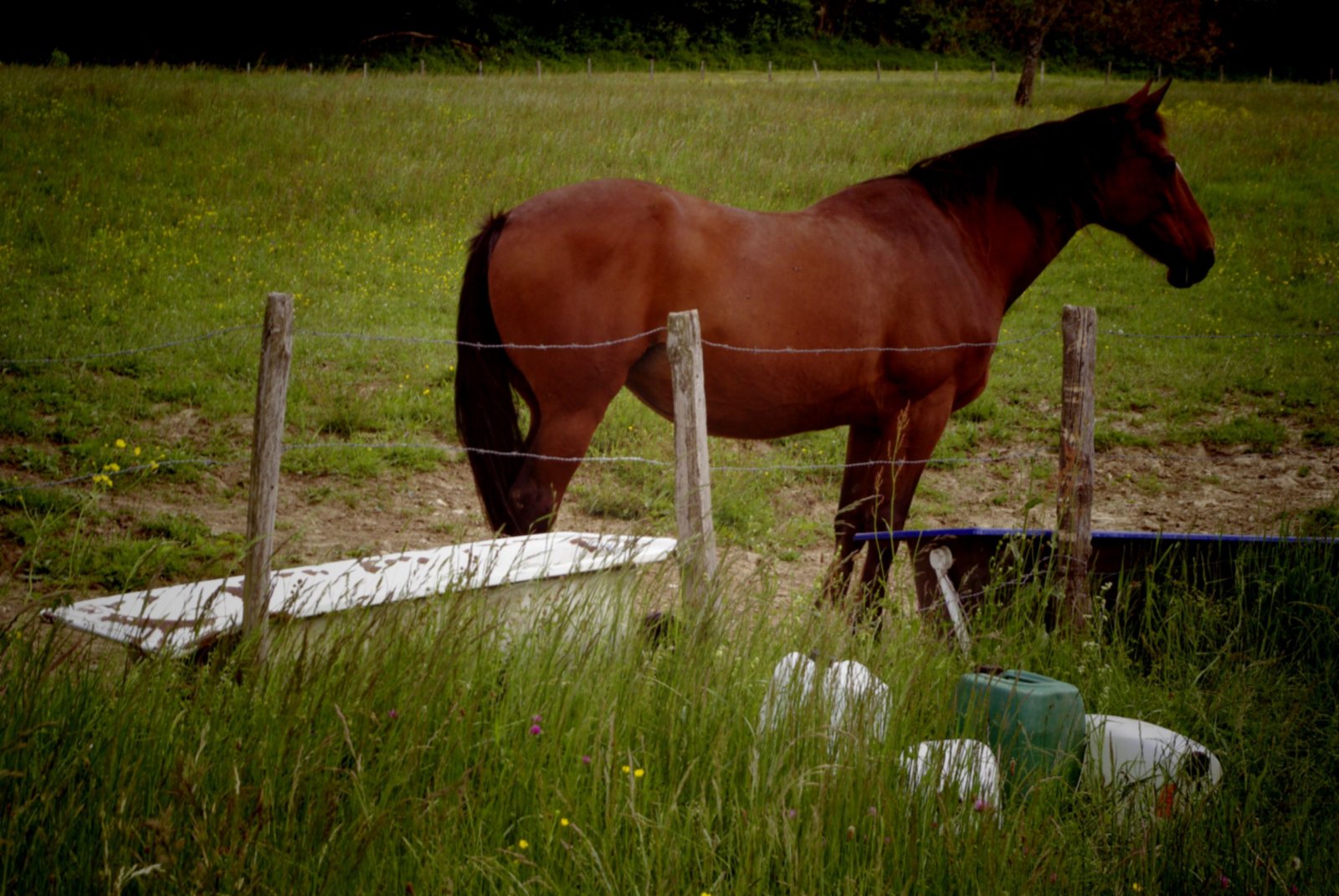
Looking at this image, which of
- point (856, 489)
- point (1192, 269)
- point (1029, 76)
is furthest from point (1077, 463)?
point (1029, 76)

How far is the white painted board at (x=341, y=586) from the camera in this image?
115 inches

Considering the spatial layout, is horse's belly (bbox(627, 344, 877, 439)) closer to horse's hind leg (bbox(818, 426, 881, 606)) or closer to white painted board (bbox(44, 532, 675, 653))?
horse's hind leg (bbox(818, 426, 881, 606))

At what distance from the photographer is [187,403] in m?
7.66

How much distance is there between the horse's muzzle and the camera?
5.84 metres

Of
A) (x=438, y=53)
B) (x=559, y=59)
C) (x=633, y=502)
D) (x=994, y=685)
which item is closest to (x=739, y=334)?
(x=633, y=502)

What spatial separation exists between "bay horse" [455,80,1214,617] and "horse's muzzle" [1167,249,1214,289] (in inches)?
0.5

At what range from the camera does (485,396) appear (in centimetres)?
493

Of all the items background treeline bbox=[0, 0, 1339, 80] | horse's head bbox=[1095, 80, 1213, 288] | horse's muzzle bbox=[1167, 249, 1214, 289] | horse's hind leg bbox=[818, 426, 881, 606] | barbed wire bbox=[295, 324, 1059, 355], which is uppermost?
background treeline bbox=[0, 0, 1339, 80]

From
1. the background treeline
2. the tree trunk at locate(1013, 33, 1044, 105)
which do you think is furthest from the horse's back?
the background treeline

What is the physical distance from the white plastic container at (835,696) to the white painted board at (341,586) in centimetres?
57

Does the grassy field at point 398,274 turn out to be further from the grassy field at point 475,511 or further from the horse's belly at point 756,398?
the horse's belly at point 756,398

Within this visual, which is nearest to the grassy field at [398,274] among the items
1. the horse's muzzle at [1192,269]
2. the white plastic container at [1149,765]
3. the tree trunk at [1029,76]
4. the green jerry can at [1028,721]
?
the horse's muzzle at [1192,269]

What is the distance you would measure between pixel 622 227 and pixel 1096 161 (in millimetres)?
2678

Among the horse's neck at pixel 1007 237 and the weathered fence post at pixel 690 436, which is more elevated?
the horse's neck at pixel 1007 237
